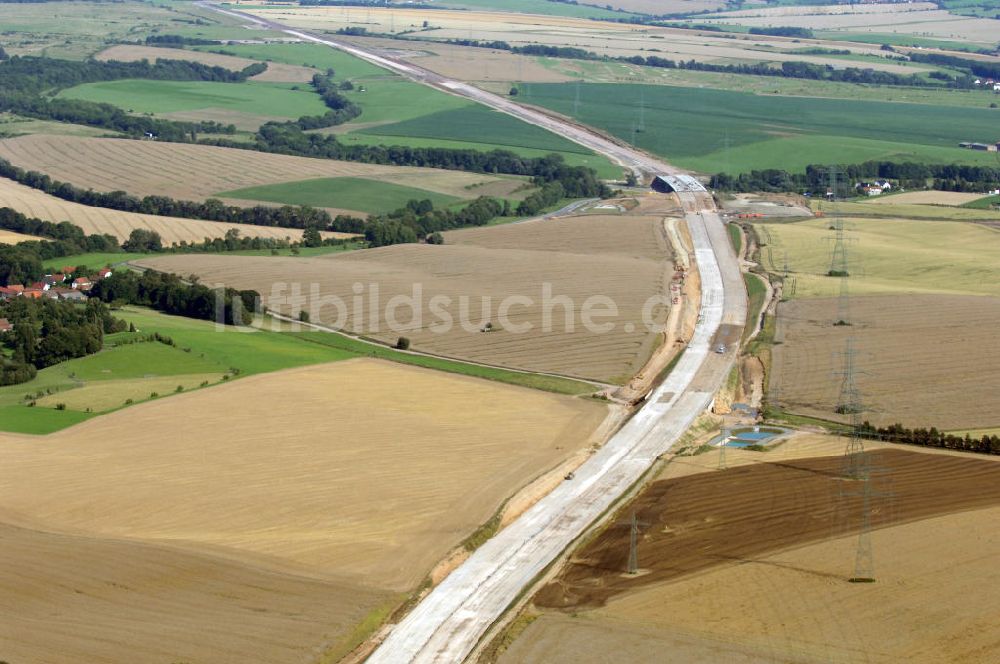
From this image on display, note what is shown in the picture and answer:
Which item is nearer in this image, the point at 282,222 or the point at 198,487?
the point at 198,487

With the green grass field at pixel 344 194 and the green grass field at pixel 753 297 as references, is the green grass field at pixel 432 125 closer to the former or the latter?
the green grass field at pixel 344 194

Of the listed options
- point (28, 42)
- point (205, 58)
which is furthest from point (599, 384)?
point (28, 42)

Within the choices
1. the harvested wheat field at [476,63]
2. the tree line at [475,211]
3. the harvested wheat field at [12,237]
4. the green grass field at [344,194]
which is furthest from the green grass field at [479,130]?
the harvested wheat field at [12,237]

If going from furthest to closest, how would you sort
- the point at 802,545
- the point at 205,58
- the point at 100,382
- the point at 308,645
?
the point at 205,58, the point at 100,382, the point at 802,545, the point at 308,645

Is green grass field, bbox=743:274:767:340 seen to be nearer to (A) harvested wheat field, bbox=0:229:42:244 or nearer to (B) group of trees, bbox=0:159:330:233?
(B) group of trees, bbox=0:159:330:233

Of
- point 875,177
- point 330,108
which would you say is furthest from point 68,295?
point 330,108

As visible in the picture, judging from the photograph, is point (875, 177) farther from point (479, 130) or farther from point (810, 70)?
point (810, 70)

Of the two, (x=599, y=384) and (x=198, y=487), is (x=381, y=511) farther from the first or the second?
(x=599, y=384)
